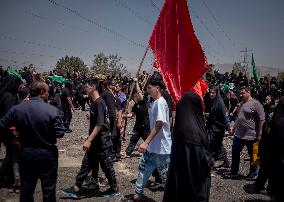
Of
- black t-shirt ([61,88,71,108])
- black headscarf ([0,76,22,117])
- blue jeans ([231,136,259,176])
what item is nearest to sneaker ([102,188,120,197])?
black headscarf ([0,76,22,117])

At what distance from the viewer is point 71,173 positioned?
7.45m

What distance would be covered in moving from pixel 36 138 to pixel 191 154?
1.87 meters

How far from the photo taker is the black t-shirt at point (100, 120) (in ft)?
18.2

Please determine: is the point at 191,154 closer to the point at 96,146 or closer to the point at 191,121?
the point at 191,121

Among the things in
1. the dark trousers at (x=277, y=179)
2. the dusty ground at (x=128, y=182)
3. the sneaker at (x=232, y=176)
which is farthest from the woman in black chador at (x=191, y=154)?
the sneaker at (x=232, y=176)

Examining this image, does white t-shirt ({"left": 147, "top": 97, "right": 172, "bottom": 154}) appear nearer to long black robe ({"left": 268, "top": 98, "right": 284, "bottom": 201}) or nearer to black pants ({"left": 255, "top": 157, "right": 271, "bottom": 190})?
long black robe ({"left": 268, "top": 98, "right": 284, "bottom": 201})

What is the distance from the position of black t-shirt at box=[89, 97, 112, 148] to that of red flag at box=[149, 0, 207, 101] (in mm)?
1116

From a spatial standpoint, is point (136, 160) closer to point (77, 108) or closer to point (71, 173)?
point (71, 173)

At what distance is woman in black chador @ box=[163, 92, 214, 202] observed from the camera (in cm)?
427

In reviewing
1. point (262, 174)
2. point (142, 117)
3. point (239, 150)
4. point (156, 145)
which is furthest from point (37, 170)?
point (239, 150)

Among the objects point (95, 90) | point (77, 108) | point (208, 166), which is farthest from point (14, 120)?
point (77, 108)

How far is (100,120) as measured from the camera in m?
5.51

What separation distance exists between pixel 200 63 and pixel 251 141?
8.85 ft

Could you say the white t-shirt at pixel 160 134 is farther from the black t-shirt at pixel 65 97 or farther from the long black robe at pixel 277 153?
the black t-shirt at pixel 65 97
